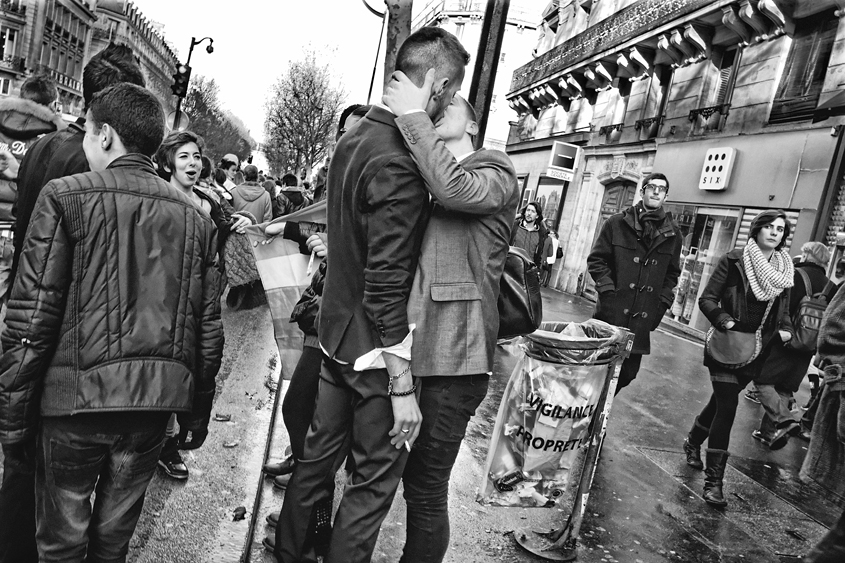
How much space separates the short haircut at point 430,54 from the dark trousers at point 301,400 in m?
1.48

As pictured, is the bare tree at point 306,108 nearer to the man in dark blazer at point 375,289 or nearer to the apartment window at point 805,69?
the apartment window at point 805,69

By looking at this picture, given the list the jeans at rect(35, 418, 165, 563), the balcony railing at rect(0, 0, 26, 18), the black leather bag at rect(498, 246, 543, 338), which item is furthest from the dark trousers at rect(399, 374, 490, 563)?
the balcony railing at rect(0, 0, 26, 18)

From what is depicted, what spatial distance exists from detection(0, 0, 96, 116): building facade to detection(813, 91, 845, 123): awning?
6707 cm

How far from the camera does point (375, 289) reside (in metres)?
2.34

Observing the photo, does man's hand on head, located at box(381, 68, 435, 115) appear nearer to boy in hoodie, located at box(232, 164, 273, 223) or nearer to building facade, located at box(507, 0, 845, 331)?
boy in hoodie, located at box(232, 164, 273, 223)

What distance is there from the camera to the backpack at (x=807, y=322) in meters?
6.95

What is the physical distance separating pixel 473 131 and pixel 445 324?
0.75 m

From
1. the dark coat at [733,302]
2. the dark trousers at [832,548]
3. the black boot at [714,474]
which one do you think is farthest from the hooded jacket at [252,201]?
the dark trousers at [832,548]

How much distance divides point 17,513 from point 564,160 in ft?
80.5

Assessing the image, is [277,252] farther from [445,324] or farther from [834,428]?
[834,428]

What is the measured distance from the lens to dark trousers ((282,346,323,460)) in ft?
11.2

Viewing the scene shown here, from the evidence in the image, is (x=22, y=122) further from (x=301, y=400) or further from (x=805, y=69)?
(x=805, y=69)

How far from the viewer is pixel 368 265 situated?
7.78 feet

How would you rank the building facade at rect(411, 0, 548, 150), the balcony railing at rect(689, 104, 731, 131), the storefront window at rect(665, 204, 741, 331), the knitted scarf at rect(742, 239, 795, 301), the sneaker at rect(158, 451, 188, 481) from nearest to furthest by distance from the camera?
the sneaker at rect(158, 451, 188, 481)
the knitted scarf at rect(742, 239, 795, 301)
the storefront window at rect(665, 204, 741, 331)
the balcony railing at rect(689, 104, 731, 131)
the building facade at rect(411, 0, 548, 150)
